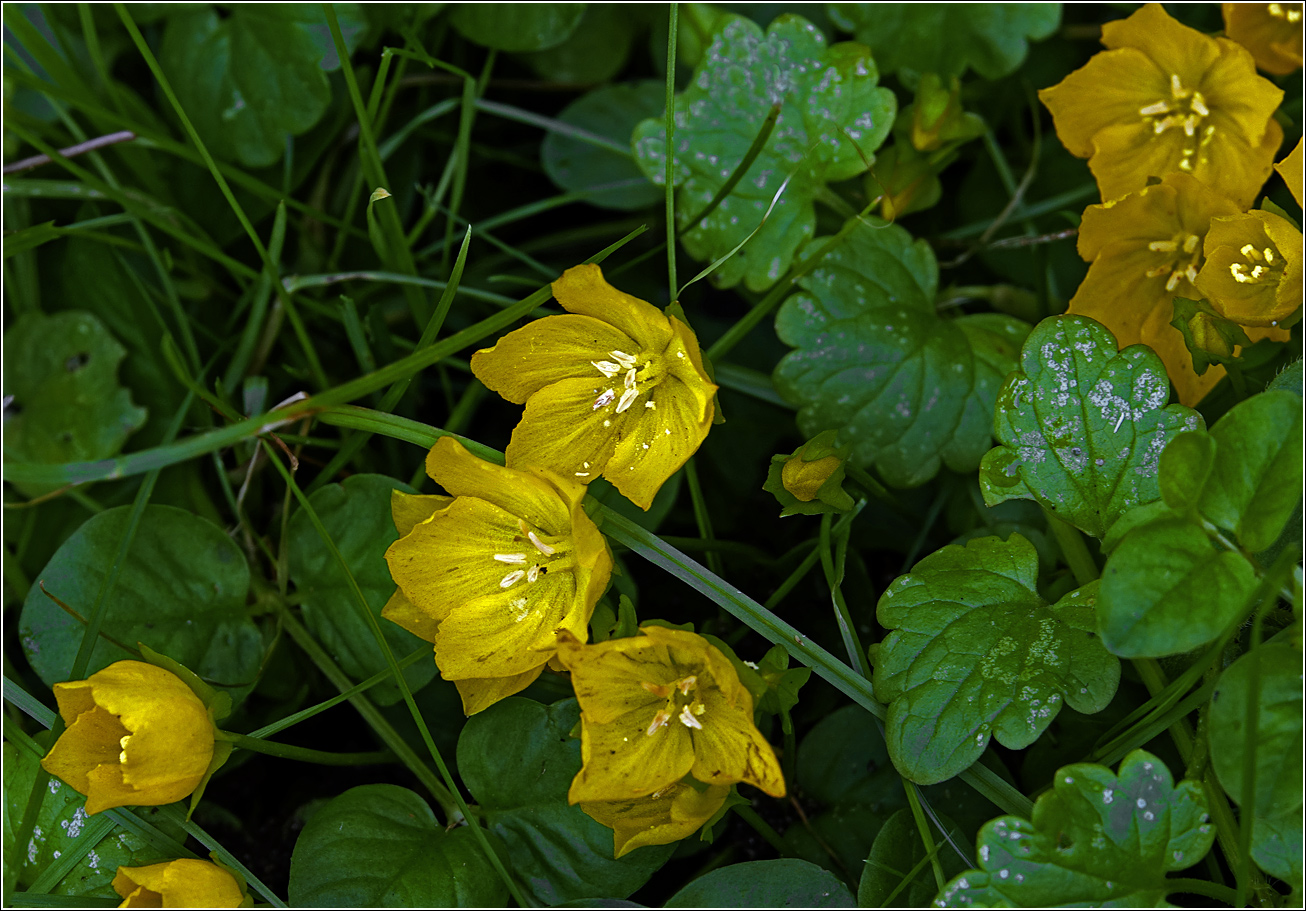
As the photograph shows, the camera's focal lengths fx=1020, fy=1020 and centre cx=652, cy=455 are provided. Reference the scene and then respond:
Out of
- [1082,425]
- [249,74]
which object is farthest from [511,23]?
[1082,425]

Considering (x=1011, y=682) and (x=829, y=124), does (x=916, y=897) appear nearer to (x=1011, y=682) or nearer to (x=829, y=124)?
(x=1011, y=682)

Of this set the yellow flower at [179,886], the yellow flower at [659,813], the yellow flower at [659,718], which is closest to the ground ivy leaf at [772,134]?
the yellow flower at [659,718]

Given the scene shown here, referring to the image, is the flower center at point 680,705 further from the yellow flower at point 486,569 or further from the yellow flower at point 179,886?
the yellow flower at point 179,886

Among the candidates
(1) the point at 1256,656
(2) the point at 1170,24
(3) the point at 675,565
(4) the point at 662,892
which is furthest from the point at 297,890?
(2) the point at 1170,24

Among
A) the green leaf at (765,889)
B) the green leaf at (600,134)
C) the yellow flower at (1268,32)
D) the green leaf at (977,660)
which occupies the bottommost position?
the green leaf at (765,889)

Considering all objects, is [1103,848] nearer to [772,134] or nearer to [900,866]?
[900,866]

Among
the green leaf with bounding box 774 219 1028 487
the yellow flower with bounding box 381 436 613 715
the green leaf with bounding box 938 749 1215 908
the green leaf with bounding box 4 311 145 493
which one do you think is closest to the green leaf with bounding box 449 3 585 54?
the green leaf with bounding box 774 219 1028 487
